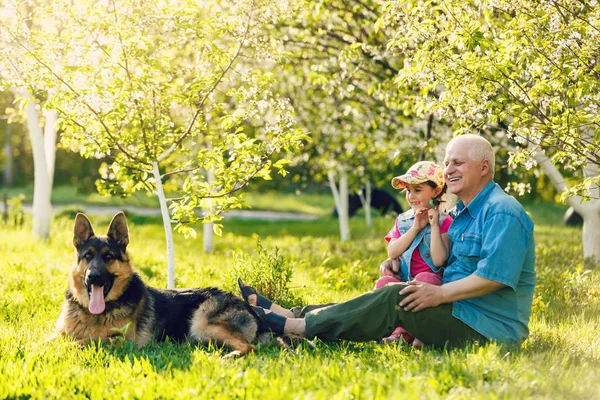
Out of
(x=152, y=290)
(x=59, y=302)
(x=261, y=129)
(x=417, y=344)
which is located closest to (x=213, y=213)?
(x=152, y=290)

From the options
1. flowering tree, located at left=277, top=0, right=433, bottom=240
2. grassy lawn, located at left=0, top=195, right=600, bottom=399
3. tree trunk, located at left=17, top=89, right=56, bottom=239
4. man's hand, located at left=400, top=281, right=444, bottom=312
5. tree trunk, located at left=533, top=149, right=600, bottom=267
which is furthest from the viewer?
tree trunk, located at left=17, top=89, right=56, bottom=239

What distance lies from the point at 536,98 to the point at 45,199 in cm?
836

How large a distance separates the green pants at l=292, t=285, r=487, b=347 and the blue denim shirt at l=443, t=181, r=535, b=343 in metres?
0.10

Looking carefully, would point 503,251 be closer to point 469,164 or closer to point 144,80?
point 469,164

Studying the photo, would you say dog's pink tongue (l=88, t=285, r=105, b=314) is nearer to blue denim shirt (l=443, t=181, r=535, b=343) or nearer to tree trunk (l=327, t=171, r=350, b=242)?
blue denim shirt (l=443, t=181, r=535, b=343)

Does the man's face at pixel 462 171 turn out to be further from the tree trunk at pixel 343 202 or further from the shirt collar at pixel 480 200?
the tree trunk at pixel 343 202

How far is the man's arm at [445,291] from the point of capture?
4539 mm

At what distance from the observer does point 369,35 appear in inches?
367

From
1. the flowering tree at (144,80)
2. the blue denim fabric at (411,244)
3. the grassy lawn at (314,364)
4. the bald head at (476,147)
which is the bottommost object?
the grassy lawn at (314,364)

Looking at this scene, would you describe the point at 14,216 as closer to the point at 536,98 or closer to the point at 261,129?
the point at 261,129

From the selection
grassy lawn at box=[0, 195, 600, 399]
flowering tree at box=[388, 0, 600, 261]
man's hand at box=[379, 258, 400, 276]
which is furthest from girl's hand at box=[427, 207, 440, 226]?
flowering tree at box=[388, 0, 600, 261]

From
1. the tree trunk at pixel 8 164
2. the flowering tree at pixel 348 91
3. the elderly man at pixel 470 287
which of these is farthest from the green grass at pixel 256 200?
the elderly man at pixel 470 287

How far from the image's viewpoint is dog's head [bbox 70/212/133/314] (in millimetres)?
5086

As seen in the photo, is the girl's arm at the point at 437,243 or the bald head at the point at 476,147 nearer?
the bald head at the point at 476,147
